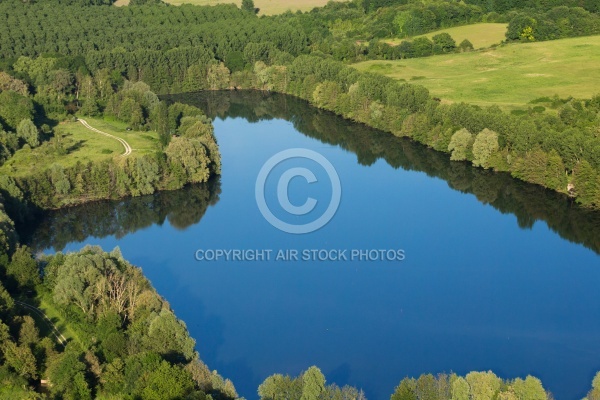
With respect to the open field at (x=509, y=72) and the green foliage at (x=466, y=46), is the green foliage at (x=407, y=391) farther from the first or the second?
the green foliage at (x=466, y=46)

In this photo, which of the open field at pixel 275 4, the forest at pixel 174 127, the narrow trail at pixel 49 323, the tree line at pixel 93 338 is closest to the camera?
the tree line at pixel 93 338

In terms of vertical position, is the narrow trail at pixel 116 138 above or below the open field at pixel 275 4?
below

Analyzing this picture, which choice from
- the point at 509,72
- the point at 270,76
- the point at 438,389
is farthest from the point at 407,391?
the point at 270,76

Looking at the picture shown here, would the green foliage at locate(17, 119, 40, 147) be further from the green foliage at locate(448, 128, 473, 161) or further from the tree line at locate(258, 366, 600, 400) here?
the tree line at locate(258, 366, 600, 400)

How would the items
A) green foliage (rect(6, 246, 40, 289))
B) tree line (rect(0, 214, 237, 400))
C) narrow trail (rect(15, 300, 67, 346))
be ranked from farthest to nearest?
green foliage (rect(6, 246, 40, 289)) < narrow trail (rect(15, 300, 67, 346)) < tree line (rect(0, 214, 237, 400))

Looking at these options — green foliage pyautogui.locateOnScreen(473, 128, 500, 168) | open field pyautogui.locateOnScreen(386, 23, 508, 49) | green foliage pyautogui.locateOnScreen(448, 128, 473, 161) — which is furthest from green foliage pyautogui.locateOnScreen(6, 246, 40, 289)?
open field pyautogui.locateOnScreen(386, 23, 508, 49)

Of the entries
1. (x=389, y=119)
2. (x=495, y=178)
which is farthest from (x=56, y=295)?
(x=389, y=119)

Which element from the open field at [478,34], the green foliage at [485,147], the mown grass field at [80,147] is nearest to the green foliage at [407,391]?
the green foliage at [485,147]
